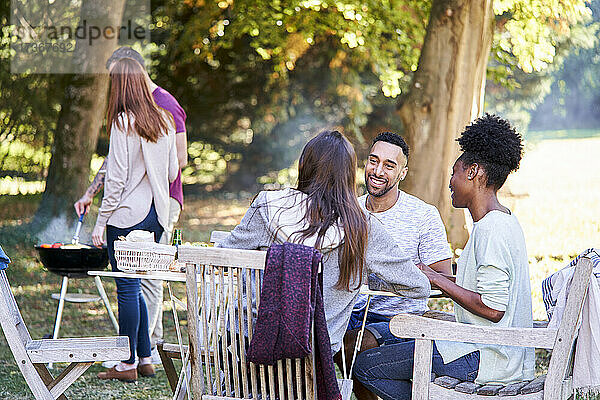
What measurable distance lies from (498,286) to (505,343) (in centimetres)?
20

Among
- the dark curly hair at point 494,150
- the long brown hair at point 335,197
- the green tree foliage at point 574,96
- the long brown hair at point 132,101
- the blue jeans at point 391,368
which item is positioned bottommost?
the blue jeans at point 391,368

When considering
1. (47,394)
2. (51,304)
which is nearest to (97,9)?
(51,304)

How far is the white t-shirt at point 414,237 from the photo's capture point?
3.34 m

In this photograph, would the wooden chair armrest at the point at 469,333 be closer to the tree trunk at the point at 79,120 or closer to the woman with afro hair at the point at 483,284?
the woman with afro hair at the point at 483,284

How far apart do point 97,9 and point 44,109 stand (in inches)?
95.4

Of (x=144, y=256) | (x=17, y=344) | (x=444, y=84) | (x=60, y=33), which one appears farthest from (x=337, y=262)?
(x=60, y=33)

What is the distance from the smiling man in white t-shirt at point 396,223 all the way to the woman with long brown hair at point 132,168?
47.6 inches

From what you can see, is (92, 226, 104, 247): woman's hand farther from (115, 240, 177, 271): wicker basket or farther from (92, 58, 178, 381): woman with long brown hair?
(115, 240, 177, 271): wicker basket

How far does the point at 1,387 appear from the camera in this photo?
416 cm

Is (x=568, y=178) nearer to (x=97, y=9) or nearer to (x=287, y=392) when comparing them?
(x=97, y=9)

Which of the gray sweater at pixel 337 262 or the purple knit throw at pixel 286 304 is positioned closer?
the purple knit throw at pixel 286 304

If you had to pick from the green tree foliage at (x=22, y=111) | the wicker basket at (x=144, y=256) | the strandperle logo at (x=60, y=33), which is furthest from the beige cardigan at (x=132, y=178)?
the green tree foliage at (x=22, y=111)

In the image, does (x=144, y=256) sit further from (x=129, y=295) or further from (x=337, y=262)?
(x=129, y=295)

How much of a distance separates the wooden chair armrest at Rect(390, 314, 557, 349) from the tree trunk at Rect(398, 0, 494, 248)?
A: 472 centimetres
